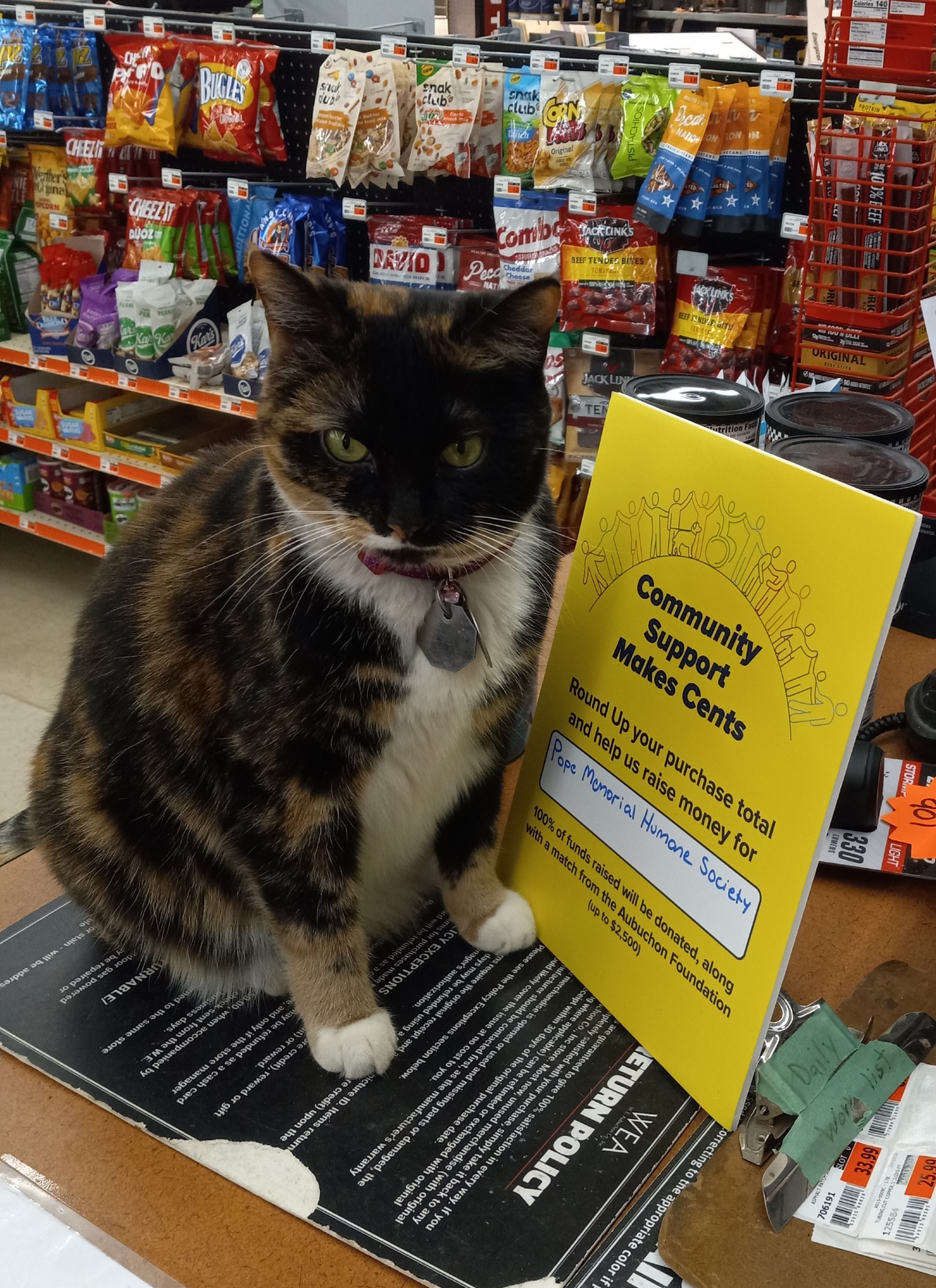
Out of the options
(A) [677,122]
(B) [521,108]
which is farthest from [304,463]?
(B) [521,108]

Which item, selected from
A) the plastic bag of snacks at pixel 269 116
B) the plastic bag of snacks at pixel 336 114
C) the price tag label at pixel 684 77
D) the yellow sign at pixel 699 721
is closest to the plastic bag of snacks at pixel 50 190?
the plastic bag of snacks at pixel 269 116

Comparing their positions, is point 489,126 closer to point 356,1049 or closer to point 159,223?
point 159,223

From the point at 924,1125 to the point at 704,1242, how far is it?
181 mm

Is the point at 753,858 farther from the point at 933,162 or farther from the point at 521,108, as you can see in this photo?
the point at 521,108

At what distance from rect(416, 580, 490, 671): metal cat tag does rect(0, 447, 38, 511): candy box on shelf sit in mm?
3114

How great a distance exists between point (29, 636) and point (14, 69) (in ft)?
5.40

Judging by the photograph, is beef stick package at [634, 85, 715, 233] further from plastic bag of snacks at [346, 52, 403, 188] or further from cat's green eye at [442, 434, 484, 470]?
cat's green eye at [442, 434, 484, 470]

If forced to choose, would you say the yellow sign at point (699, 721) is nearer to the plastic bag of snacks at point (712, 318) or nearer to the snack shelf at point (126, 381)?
the plastic bag of snacks at point (712, 318)

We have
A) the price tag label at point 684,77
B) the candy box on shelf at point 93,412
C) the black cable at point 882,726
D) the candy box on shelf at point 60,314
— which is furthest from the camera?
the candy box on shelf at point 93,412

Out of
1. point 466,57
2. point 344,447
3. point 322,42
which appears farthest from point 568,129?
point 344,447

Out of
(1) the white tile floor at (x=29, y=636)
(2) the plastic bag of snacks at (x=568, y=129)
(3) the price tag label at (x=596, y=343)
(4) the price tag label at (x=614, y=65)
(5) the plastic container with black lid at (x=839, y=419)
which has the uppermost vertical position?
(4) the price tag label at (x=614, y=65)

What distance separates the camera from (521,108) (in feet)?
7.15

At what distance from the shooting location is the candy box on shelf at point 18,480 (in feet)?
11.6

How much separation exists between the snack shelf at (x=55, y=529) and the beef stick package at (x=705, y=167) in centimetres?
212
